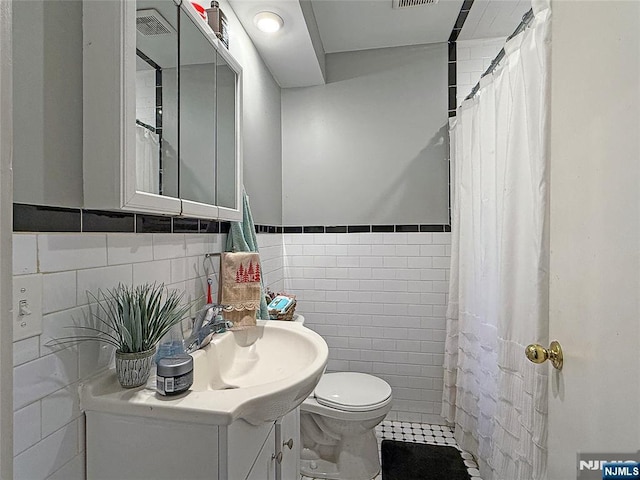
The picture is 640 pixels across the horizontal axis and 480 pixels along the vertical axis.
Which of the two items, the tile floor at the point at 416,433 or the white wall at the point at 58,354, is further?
the tile floor at the point at 416,433

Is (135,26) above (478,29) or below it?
below

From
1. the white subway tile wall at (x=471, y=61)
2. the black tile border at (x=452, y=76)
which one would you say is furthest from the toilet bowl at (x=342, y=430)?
the white subway tile wall at (x=471, y=61)

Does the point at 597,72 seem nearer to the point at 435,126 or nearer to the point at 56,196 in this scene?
the point at 56,196

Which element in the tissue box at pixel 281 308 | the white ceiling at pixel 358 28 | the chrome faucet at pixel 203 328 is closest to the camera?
the chrome faucet at pixel 203 328

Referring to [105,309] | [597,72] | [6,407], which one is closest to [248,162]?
[105,309]

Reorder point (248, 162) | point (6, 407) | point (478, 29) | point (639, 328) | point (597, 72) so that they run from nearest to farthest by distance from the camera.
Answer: point (6, 407) < point (639, 328) < point (597, 72) < point (248, 162) < point (478, 29)

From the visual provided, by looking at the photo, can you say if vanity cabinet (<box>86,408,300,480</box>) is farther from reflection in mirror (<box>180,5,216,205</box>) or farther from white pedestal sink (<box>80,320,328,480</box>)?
reflection in mirror (<box>180,5,216,205</box>)

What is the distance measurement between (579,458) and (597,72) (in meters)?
0.85

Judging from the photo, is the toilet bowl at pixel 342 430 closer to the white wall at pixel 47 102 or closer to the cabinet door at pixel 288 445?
the cabinet door at pixel 288 445

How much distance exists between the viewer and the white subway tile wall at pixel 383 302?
7.62ft

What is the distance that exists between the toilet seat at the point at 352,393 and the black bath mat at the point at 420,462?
1.37ft

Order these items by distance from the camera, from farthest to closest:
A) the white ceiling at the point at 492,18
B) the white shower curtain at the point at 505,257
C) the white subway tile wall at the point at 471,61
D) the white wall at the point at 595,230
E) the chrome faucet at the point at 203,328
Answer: the white subway tile wall at the point at 471,61, the white ceiling at the point at 492,18, the white shower curtain at the point at 505,257, the chrome faucet at the point at 203,328, the white wall at the point at 595,230

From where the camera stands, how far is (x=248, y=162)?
1.85 metres

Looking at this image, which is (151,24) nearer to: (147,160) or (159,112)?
(159,112)
